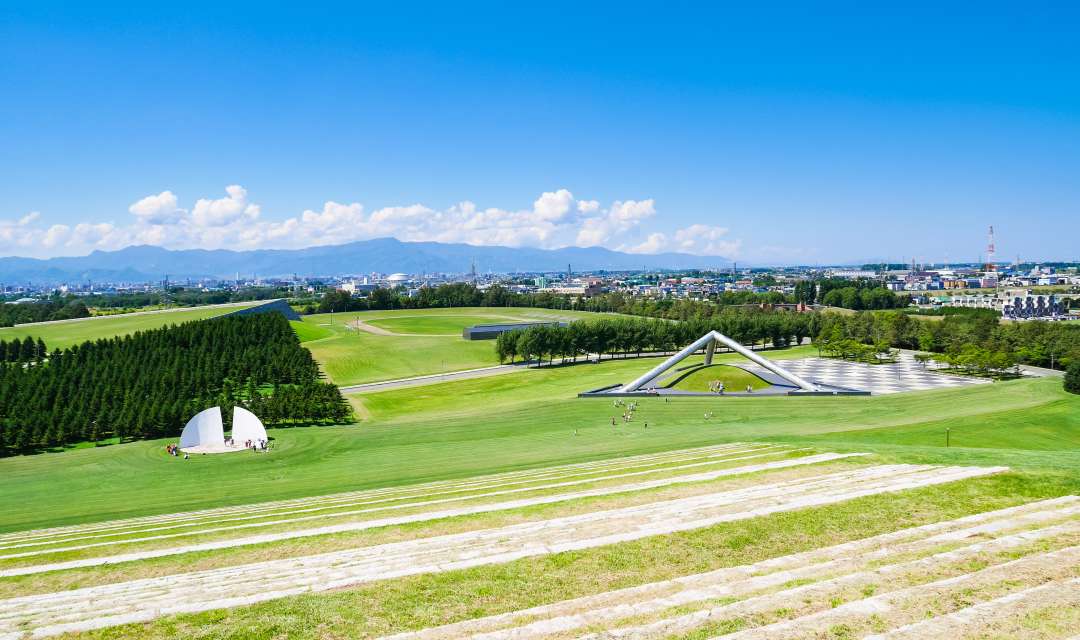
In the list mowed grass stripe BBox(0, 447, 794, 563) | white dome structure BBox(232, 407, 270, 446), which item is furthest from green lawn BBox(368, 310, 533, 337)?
mowed grass stripe BBox(0, 447, 794, 563)

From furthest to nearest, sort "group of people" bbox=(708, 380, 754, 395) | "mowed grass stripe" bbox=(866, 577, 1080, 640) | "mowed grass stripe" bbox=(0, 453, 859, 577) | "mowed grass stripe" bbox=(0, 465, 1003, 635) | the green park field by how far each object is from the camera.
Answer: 1. "group of people" bbox=(708, 380, 754, 395)
2. "mowed grass stripe" bbox=(0, 453, 859, 577)
3. "mowed grass stripe" bbox=(0, 465, 1003, 635)
4. the green park field
5. "mowed grass stripe" bbox=(866, 577, 1080, 640)

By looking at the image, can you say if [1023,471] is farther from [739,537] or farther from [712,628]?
[712,628]

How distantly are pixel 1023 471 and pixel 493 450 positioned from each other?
24.5 m

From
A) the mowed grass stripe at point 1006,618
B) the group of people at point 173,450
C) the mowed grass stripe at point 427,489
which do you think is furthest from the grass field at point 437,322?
the mowed grass stripe at point 1006,618

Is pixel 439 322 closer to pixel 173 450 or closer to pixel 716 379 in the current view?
pixel 716 379

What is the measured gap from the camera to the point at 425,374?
275 feet

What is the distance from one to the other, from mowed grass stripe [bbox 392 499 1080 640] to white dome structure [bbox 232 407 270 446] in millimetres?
37612

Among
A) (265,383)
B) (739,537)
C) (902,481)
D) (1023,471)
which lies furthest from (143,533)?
(265,383)

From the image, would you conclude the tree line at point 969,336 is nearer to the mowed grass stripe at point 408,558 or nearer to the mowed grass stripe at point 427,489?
the mowed grass stripe at point 427,489

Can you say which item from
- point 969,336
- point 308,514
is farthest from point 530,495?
point 969,336

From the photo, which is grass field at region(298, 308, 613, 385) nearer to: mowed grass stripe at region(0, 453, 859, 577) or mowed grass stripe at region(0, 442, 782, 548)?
mowed grass stripe at region(0, 442, 782, 548)

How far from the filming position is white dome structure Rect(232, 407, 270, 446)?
→ 43750 millimetres

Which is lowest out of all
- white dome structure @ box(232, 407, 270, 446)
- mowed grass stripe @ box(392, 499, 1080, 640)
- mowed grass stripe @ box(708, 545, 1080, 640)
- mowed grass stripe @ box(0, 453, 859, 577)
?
white dome structure @ box(232, 407, 270, 446)

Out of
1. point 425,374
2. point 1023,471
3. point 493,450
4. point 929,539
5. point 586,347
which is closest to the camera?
point 929,539
